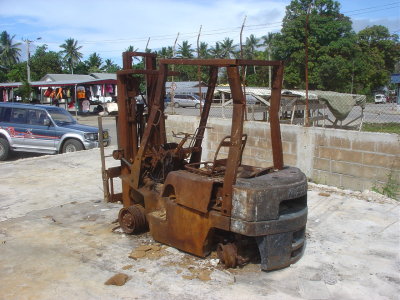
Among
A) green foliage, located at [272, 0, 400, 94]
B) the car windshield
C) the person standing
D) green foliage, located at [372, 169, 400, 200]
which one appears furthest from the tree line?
green foliage, located at [372, 169, 400, 200]

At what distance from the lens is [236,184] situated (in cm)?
428

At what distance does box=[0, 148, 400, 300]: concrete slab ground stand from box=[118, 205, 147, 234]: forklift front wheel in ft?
0.44

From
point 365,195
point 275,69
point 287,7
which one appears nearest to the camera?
point 275,69

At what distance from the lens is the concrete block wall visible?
7419 millimetres

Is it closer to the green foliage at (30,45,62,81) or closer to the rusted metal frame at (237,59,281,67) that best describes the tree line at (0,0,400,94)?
the green foliage at (30,45,62,81)

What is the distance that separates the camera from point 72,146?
42.9 ft

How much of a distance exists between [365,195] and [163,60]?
4.87m

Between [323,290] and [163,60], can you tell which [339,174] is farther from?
[163,60]

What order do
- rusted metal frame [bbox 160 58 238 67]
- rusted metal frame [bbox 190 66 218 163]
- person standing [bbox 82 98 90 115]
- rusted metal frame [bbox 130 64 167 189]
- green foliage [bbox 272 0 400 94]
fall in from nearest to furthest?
rusted metal frame [bbox 160 58 238 67] < rusted metal frame [bbox 130 64 167 189] < rusted metal frame [bbox 190 66 218 163] < person standing [bbox 82 98 90 115] < green foliage [bbox 272 0 400 94]

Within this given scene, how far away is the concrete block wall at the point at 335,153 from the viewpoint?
7419mm

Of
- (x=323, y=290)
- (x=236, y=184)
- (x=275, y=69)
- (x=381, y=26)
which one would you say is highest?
(x=381, y=26)

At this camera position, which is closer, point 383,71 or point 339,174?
point 339,174

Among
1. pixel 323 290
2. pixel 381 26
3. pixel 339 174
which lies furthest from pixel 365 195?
pixel 381 26

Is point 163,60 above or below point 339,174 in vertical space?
above
